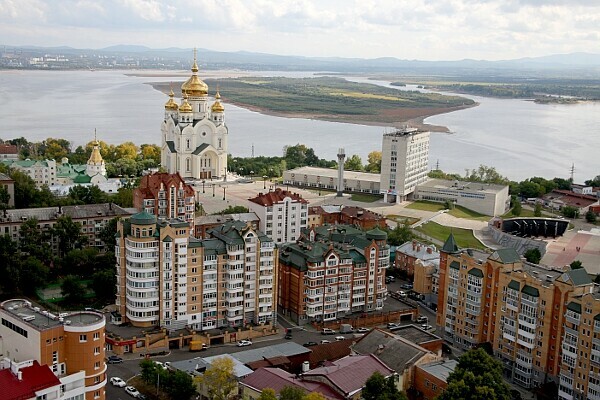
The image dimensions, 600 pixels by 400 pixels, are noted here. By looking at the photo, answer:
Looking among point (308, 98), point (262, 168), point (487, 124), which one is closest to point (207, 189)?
point (262, 168)

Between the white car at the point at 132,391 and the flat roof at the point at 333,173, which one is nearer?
the white car at the point at 132,391

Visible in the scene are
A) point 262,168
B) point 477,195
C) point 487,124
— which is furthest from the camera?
point 487,124

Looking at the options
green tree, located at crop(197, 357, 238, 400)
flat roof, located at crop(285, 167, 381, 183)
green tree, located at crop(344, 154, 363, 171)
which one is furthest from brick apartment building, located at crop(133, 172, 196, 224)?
green tree, located at crop(344, 154, 363, 171)

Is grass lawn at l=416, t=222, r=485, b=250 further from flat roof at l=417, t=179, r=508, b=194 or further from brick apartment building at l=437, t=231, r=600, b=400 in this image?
brick apartment building at l=437, t=231, r=600, b=400

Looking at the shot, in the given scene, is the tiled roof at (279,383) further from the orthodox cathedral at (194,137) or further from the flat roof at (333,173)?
the flat roof at (333,173)

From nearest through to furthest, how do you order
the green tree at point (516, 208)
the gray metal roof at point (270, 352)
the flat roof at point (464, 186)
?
the gray metal roof at point (270, 352), the green tree at point (516, 208), the flat roof at point (464, 186)

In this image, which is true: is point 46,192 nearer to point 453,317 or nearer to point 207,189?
point 207,189

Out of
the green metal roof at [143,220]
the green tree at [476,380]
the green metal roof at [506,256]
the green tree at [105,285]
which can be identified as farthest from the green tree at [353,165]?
the green tree at [476,380]
